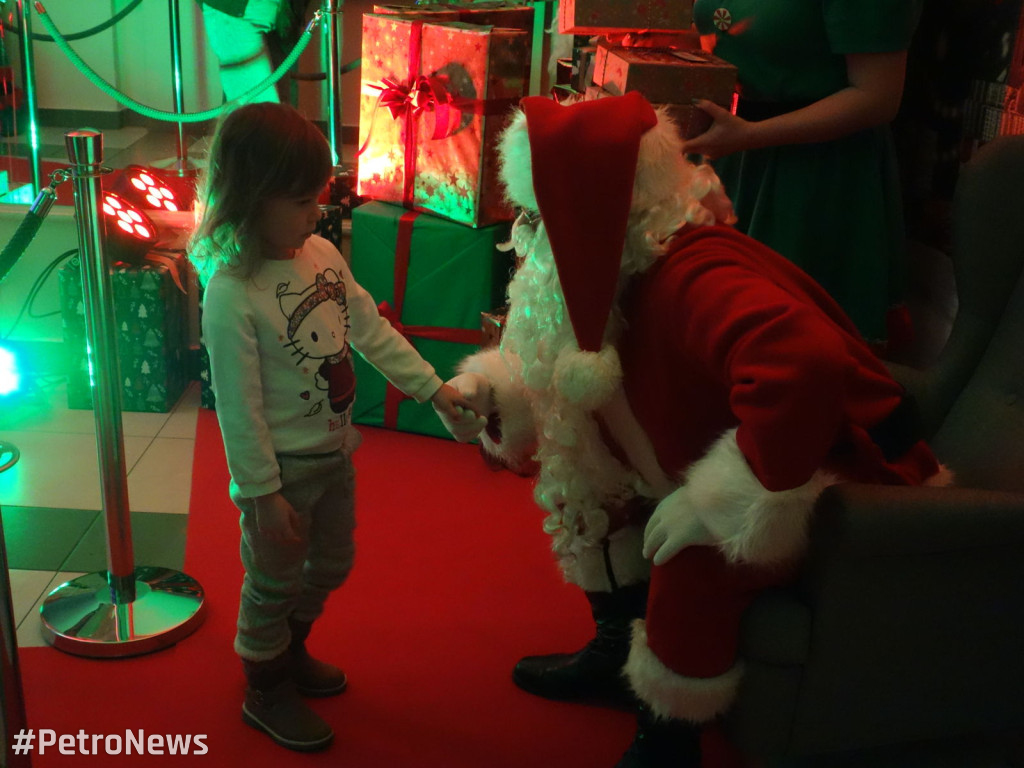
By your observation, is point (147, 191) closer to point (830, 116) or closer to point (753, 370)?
point (830, 116)

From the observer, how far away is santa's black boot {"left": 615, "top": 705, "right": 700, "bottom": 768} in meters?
1.45

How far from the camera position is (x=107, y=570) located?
1917 mm

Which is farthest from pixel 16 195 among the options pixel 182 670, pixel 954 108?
pixel 954 108

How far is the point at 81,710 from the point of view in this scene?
5.34ft

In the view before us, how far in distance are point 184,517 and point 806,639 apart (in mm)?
1450

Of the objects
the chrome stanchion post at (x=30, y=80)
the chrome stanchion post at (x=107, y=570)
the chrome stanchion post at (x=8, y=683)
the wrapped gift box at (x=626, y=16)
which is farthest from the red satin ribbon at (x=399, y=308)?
the chrome stanchion post at (x=8, y=683)

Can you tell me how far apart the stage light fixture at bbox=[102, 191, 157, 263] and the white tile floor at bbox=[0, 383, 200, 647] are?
0.44 m

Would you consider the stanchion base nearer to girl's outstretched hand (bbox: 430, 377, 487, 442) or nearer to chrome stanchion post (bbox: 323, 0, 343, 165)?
girl's outstretched hand (bbox: 430, 377, 487, 442)

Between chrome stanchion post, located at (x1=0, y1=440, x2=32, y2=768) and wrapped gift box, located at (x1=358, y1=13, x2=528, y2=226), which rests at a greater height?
wrapped gift box, located at (x1=358, y1=13, x2=528, y2=226)

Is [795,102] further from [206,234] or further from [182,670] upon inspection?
[182,670]

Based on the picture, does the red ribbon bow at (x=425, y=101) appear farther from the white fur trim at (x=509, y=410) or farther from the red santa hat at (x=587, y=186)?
the red santa hat at (x=587, y=186)

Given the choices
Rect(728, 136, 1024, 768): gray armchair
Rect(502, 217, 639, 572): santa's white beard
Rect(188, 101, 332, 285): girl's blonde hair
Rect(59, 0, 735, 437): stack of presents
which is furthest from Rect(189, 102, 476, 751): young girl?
Rect(59, 0, 735, 437): stack of presents

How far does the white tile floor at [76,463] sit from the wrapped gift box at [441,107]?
0.87 m

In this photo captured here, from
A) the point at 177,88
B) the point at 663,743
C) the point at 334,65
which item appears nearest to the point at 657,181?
the point at 663,743
